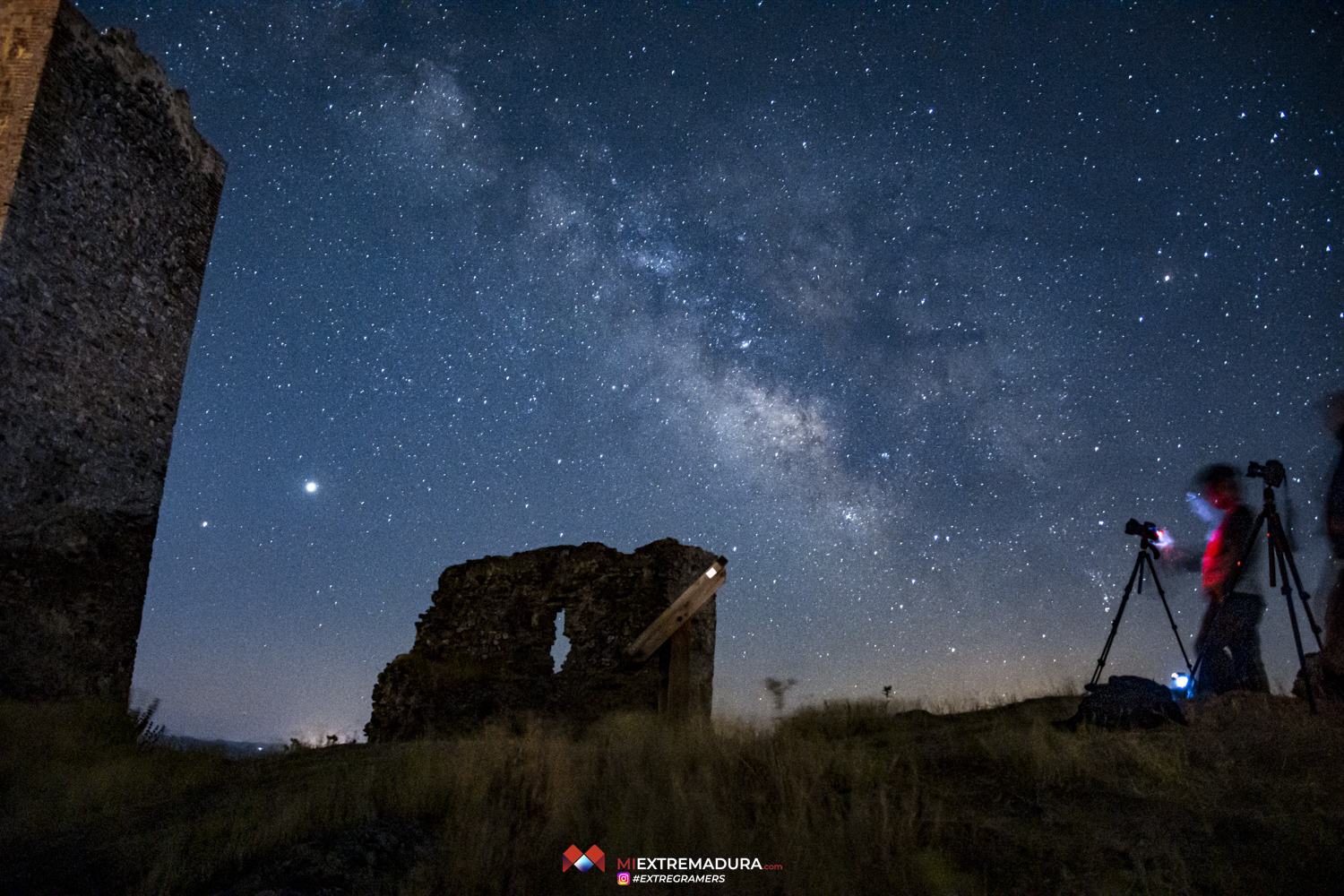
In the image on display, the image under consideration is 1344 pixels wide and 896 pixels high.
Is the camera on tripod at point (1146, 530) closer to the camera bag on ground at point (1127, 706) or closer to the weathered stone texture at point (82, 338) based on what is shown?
the camera bag on ground at point (1127, 706)

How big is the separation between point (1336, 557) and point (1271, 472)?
93 centimetres

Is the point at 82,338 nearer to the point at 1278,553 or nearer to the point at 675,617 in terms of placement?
the point at 675,617

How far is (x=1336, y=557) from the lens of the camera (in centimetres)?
715

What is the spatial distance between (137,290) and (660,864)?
31.4ft

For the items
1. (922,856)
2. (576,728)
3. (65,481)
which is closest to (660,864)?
(922,856)

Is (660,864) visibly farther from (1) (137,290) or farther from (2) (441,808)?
(1) (137,290)

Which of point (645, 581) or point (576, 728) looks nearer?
point (576, 728)

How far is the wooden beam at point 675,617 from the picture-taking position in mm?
8914

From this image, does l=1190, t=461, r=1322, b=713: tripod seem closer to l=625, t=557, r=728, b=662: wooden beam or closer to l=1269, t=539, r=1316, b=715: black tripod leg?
l=1269, t=539, r=1316, b=715: black tripod leg

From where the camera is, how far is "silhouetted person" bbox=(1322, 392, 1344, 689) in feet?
23.2

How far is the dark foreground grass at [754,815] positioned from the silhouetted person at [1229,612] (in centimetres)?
104

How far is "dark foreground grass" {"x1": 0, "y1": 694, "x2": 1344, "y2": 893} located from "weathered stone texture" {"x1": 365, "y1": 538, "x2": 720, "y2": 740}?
567 cm

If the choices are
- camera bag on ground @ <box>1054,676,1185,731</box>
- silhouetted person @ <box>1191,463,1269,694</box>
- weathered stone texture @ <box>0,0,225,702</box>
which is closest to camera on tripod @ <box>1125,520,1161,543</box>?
silhouetted person @ <box>1191,463,1269,694</box>

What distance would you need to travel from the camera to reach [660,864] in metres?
4.32
